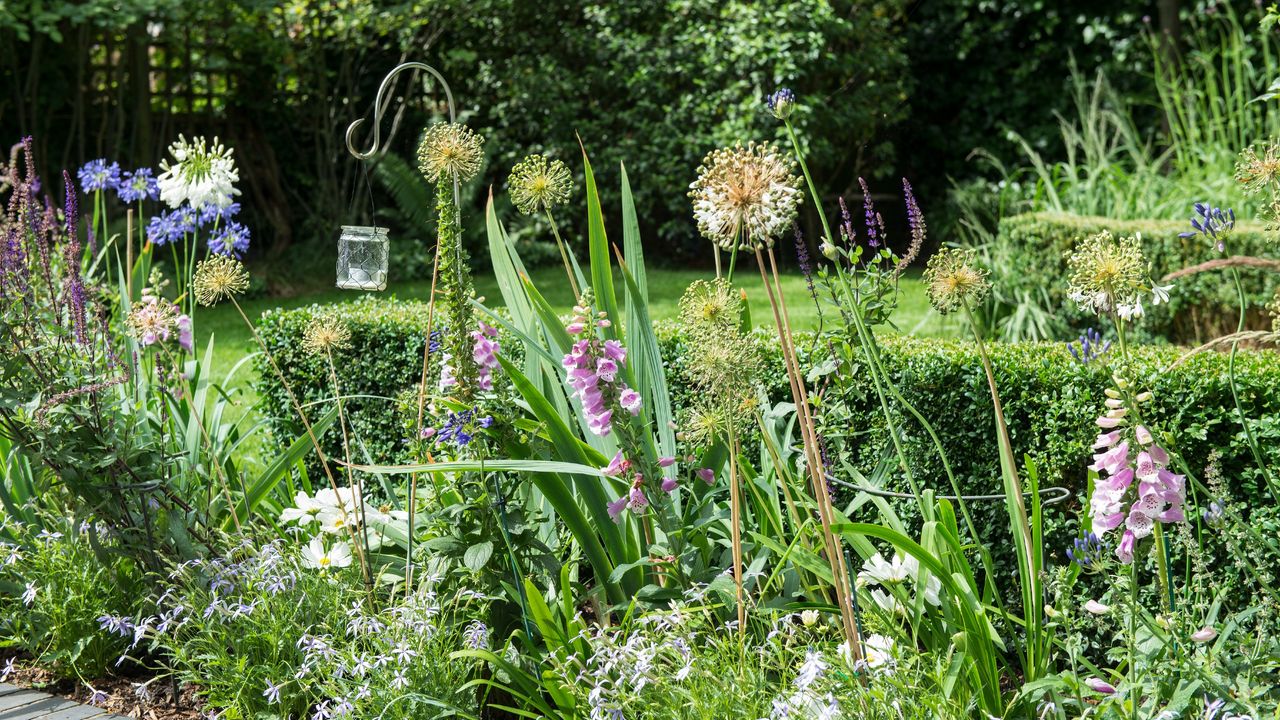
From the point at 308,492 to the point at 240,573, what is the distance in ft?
1.55

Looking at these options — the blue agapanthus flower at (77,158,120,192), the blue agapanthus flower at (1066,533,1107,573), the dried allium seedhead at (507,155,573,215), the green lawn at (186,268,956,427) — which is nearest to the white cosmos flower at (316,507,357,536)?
the dried allium seedhead at (507,155,573,215)

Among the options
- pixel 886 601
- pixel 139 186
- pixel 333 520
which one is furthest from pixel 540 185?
pixel 139 186

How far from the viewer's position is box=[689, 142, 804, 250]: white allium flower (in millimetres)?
1832

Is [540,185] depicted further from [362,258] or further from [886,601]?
[886,601]

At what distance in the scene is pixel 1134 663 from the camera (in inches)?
74.9

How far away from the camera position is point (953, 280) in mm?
1957

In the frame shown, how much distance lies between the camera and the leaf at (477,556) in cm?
233

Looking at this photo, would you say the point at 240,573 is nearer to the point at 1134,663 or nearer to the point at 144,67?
the point at 1134,663

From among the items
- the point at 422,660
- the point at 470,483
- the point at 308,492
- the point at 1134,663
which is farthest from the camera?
the point at 308,492

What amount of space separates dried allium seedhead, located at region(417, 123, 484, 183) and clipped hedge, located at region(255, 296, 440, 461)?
1364 millimetres

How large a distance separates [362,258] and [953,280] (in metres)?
1.32

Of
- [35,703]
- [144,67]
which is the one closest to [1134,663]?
[35,703]

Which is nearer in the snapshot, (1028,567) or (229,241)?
(1028,567)

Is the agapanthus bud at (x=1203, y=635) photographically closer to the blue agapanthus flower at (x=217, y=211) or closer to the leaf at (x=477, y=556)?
the leaf at (x=477, y=556)
